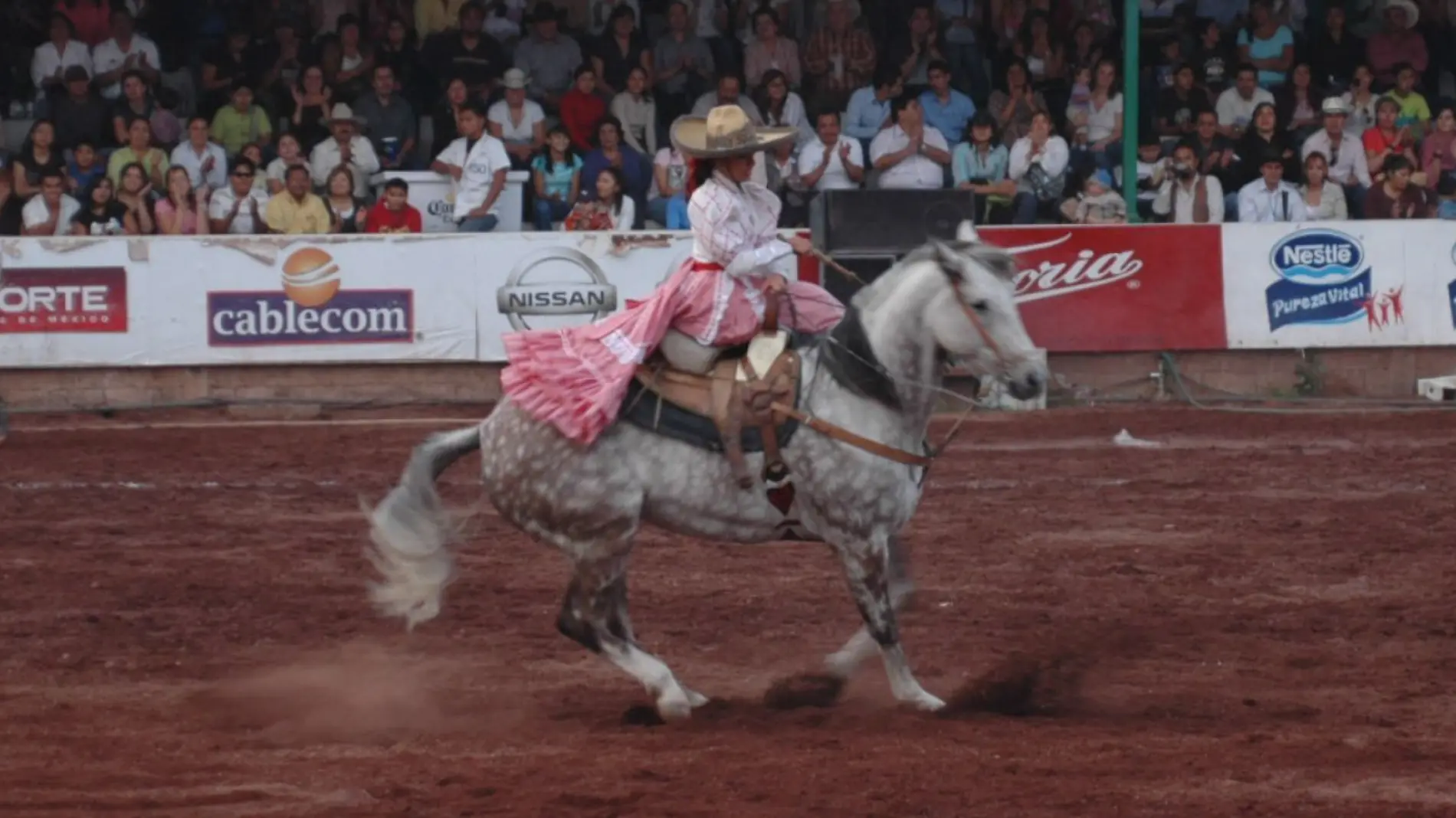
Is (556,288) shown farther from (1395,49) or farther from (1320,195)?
(1395,49)

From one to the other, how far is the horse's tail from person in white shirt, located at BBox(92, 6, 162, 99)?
537 inches

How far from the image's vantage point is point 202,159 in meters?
19.8

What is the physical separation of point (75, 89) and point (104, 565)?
993cm

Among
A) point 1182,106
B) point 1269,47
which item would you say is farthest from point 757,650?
point 1269,47

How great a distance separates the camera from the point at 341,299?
18.5m

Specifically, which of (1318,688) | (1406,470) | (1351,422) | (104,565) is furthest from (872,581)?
(1351,422)

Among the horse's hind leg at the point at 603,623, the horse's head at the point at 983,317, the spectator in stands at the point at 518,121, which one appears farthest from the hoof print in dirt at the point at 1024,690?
the spectator in stands at the point at 518,121

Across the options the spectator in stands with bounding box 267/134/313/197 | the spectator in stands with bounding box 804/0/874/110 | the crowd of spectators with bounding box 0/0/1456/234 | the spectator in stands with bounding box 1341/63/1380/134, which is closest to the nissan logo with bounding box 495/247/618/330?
the crowd of spectators with bounding box 0/0/1456/234

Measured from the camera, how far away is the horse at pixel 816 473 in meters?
8.16

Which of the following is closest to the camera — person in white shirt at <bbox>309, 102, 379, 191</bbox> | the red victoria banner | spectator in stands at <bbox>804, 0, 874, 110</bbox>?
the red victoria banner

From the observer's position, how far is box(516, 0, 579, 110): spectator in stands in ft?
71.1

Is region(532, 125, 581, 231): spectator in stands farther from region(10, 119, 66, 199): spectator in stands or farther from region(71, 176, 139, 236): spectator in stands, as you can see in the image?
region(10, 119, 66, 199): spectator in stands

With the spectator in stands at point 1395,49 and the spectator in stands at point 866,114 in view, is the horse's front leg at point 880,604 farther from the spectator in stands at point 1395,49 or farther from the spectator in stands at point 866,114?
the spectator in stands at point 1395,49

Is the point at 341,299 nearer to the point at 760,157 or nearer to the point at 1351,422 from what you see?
the point at 760,157
